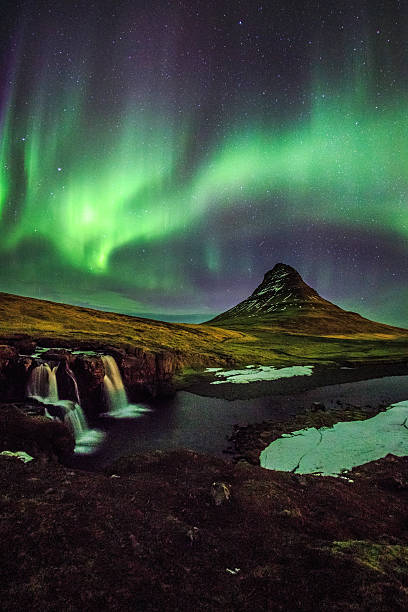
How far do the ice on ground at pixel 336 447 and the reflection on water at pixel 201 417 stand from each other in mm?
5061

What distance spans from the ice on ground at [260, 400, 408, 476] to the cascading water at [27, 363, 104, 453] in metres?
15.0

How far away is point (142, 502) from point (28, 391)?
26.6m

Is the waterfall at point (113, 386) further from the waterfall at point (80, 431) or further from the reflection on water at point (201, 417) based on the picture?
the waterfall at point (80, 431)

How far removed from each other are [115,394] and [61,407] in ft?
33.4

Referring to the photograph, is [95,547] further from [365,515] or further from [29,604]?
[365,515]

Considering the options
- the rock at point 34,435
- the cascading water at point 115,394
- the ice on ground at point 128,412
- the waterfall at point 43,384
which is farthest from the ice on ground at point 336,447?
the waterfall at point 43,384

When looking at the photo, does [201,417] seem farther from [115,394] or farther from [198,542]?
[198,542]

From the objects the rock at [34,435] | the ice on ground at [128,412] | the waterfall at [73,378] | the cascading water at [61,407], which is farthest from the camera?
the waterfall at [73,378]

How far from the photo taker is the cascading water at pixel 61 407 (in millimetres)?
26609

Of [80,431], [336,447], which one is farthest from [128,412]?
[336,447]

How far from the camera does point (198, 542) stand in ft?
34.4

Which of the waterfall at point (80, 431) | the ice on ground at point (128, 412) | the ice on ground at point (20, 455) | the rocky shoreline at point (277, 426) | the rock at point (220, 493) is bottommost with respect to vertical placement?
the ice on ground at point (128, 412)

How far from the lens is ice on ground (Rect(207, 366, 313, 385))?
184 ft

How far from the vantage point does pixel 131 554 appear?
31.2 ft
